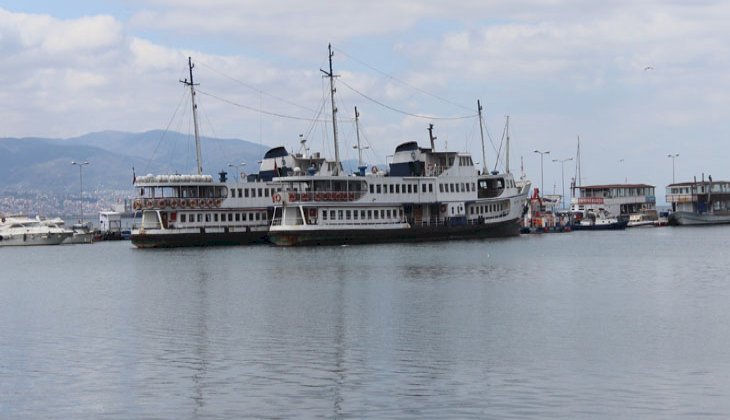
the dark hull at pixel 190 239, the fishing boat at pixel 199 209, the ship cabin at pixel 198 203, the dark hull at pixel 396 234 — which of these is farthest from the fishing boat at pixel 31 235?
the dark hull at pixel 396 234

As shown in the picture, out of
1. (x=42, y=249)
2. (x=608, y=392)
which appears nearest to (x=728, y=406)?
(x=608, y=392)

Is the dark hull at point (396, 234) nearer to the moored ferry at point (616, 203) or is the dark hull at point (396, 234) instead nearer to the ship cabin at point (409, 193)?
the ship cabin at point (409, 193)

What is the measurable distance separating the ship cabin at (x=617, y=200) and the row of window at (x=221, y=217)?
195 ft

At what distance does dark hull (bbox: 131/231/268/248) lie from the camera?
3465 inches

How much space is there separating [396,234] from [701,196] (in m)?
62.7

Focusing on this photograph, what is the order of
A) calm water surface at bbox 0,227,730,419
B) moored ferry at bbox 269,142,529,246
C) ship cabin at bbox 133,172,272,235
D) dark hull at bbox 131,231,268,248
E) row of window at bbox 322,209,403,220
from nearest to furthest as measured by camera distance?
calm water surface at bbox 0,227,730,419, moored ferry at bbox 269,142,529,246, ship cabin at bbox 133,172,272,235, row of window at bbox 322,209,403,220, dark hull at bbox 131,231,268,248

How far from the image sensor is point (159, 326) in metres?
37.8

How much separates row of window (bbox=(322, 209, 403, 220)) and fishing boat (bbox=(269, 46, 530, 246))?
0.09 m

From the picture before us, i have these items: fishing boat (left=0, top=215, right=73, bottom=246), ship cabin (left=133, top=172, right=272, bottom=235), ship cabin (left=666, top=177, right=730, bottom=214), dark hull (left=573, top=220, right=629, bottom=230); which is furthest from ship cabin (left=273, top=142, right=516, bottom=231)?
ship cabin (left=666, top=177, right=730, bottom=214)

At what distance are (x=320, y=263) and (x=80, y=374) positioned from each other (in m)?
39.7

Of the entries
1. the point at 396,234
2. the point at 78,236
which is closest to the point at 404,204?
the point at 396,234

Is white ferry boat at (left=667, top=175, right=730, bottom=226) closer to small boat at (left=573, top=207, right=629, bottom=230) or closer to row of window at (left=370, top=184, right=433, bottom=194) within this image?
small boat at (left=573, top=207, right=629, bottom=230)

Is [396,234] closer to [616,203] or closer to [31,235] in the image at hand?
[31,235]

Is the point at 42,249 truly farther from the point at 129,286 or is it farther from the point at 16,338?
the point at 16,338
